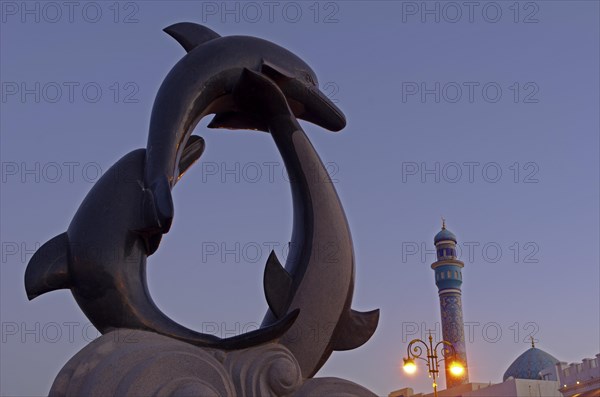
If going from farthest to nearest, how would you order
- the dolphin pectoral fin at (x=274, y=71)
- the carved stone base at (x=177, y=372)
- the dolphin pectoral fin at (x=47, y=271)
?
the dolphin pectoral fin at (x=274, y=71), the dolphin pectoral fin at (x=47, y=271), the carved stone base at (x=177, y=372)

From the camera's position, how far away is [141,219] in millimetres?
5172

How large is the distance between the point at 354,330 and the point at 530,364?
34611mm

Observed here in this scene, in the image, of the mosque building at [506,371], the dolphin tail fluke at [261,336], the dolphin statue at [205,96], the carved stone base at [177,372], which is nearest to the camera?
the carved stone base at [177,372]

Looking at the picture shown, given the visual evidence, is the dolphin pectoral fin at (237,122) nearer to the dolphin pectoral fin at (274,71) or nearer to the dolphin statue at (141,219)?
the dolphin statue at (141,219)

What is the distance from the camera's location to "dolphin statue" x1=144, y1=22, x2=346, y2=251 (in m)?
5.30

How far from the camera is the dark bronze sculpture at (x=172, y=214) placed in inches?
200

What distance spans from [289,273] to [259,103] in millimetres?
1391

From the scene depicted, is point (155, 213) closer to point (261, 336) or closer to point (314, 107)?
point (261, 336)

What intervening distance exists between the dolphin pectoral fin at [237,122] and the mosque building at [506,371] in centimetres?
1086

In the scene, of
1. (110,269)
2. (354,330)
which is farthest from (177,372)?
(354,330)

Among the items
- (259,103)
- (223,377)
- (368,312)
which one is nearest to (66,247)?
(223,377)

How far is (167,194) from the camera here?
512cm

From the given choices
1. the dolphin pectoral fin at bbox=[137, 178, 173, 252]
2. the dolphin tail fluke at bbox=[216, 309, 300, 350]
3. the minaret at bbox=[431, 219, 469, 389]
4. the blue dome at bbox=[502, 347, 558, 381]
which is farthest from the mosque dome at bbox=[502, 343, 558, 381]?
the dolphin pectoral fin at bbox=[137, 178, 173, 252]

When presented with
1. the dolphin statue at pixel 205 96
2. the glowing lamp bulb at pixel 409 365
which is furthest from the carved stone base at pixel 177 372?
the glowing lamp bulb at pixel 409 365
